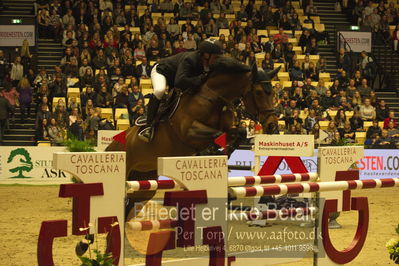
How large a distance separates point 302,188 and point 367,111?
14.4 m

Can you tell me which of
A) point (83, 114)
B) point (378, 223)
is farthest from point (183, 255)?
point (83, 114)

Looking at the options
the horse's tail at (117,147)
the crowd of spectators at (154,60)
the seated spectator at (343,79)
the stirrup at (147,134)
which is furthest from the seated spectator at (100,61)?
the stirrup at (147,134)

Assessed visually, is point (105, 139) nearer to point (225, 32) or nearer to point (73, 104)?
point (73, 104)

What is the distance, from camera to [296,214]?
20.5 feet

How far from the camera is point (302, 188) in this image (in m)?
5.98

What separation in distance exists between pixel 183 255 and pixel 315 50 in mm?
15721

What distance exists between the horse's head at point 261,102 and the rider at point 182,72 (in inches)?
20.6

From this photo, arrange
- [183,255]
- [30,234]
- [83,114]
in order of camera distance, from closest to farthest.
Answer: [183,255], [30,234], [83,114]

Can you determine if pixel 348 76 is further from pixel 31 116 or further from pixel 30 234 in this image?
pixel 30 234

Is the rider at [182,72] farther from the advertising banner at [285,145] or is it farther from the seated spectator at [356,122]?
the seated spectator at [356,122]

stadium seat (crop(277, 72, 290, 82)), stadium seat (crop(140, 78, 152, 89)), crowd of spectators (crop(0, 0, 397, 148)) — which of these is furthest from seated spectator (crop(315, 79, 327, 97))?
stadium seat (crop(140, 78, 152, 89))

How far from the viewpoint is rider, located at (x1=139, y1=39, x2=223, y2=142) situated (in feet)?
25.6

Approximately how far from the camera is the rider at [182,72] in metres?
7.81

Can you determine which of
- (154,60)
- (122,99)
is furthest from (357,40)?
(122,99)
